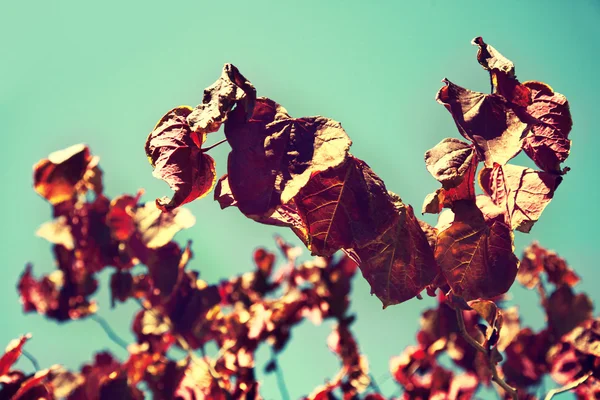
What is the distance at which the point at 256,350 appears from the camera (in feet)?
8.86

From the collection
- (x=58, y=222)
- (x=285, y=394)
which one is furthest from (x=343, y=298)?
(x=58, y=222)

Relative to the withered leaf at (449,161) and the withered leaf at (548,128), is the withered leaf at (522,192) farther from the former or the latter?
the withered leaf at (449,161)

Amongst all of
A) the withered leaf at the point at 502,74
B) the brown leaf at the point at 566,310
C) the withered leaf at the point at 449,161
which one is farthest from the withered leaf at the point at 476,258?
the brown leaf at the point at 566,310

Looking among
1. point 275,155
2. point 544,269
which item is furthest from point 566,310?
point 275,155

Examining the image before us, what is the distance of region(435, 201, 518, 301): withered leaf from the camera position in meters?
1.05

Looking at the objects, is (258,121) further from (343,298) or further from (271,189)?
(343,298)

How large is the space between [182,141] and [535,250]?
2.65 meters

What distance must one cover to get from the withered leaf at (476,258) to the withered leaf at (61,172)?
67.9 inches

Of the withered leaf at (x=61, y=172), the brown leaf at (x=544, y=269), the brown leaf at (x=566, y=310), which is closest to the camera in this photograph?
the withered leaf at (x=61, y=172)

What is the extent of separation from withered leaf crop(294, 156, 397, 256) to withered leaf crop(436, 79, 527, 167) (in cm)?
20

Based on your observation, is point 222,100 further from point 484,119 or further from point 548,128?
point 548,128

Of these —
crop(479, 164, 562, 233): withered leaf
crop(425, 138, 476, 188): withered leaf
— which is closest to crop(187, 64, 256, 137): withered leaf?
crop(425, 138, 476, 188): withered leaf

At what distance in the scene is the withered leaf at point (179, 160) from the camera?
945 mm

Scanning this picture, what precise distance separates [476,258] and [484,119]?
280 mm
